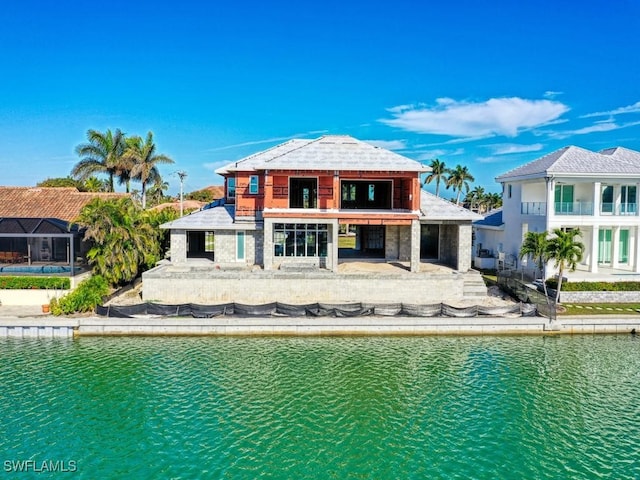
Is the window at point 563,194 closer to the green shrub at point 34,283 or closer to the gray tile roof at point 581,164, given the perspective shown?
the gray tile roof at point 581,164

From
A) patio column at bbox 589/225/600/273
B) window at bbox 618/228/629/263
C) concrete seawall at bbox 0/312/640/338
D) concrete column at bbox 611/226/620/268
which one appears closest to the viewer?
concrete seawall at bbox 0/312/640/338

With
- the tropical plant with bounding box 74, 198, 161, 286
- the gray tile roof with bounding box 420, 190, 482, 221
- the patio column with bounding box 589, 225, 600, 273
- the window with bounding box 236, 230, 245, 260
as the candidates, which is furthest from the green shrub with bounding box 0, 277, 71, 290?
the patio column with bounding box 589, 225, 600, 273

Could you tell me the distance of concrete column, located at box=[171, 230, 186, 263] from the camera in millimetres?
30750

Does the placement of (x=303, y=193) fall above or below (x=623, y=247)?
above

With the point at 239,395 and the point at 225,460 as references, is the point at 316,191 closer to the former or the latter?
the point at 239,395

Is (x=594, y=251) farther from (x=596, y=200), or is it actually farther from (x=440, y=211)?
(x=440, y=211)

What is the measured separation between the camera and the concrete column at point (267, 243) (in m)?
29.4

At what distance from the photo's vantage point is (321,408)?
1562 cm

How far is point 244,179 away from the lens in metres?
31.9

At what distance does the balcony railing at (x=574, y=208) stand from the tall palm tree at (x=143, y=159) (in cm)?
3503

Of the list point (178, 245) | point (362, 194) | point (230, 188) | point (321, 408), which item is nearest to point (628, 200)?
point (362, 194)

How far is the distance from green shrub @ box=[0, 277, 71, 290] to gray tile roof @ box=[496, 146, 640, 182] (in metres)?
28.4

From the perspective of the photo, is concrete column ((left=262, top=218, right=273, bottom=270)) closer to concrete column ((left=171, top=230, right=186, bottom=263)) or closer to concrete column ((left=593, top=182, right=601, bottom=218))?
concrete column ((left=171, top=230, right=186, bottom=263))

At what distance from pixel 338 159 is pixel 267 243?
6.55 m
